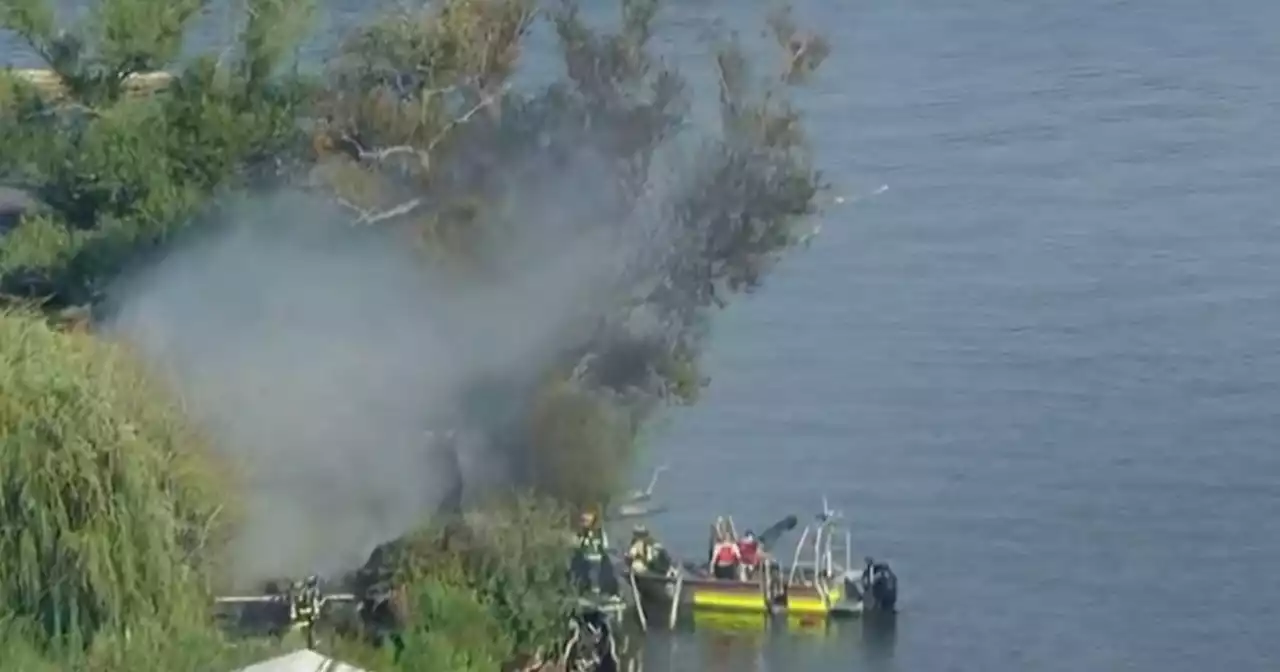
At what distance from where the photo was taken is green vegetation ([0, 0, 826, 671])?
21688mm

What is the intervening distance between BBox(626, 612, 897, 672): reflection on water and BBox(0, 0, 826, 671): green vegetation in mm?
2242

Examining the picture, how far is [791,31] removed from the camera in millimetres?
23578

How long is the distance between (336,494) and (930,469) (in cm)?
1137

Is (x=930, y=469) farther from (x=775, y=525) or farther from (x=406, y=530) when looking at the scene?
(x=406, y=530)

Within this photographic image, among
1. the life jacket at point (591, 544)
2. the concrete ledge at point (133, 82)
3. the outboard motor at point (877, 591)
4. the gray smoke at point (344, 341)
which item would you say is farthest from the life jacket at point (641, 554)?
the concrete ledge at point (133, 82)

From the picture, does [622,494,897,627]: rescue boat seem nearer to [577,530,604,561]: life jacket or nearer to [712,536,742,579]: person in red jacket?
[712,536,742,579]: person in red jacket

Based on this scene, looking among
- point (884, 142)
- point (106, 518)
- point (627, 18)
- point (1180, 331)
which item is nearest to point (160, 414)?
point (106, 518)

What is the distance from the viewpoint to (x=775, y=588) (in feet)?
87.6

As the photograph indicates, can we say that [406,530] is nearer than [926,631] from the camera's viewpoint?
Yes

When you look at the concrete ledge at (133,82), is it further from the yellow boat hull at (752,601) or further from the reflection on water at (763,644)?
the yellow boat hull at (752,601)

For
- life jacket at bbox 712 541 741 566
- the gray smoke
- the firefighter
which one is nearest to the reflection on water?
life jacket at bbox 712 541 741 566

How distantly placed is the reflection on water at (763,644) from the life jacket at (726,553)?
1.84 ft

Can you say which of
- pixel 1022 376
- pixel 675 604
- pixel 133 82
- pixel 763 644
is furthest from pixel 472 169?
pixel 1022 376

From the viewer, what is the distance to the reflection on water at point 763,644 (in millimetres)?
25625
